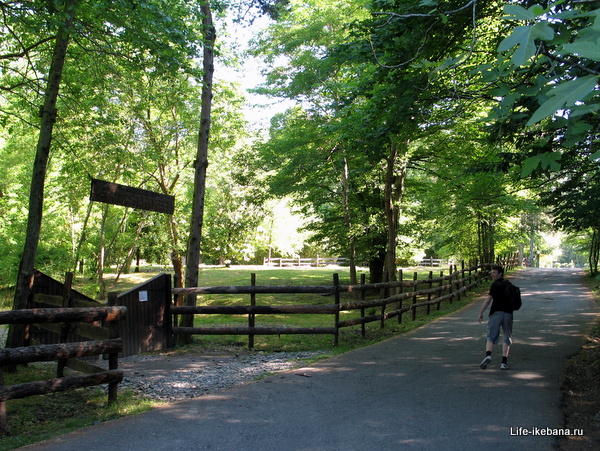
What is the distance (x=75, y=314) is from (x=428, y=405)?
163 inches

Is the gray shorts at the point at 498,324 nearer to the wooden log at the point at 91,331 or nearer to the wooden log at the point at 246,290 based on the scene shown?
the wooden log at the point at 246,290

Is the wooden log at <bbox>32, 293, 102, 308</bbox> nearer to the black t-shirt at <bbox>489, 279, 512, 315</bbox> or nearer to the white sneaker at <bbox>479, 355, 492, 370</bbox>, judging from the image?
the white sneaker at <bbox>479, 355, 492, 370</bbox>

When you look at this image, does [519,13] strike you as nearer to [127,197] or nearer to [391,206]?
[127,197]

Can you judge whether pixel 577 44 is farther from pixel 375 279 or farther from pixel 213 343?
pixel 375 279

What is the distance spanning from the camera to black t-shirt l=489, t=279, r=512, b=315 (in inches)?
300

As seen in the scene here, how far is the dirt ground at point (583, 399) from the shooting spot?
178 inches

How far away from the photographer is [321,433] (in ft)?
15.2

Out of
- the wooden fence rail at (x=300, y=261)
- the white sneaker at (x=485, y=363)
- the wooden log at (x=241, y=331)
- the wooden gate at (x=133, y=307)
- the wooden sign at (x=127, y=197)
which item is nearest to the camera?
the white sneaker at (x=485, y=363)

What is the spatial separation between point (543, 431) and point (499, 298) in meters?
3.23

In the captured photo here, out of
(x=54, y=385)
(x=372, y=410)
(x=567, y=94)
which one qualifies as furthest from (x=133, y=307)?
(x=567, y=94)

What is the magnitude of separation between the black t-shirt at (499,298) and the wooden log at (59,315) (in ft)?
18.7

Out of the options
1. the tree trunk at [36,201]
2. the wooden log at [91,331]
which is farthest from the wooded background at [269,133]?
the wooden log at [91,331]

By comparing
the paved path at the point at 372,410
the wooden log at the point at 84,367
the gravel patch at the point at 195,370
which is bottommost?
the gravel patch at the point at 195,370

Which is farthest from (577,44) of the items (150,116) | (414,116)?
(150,116)
